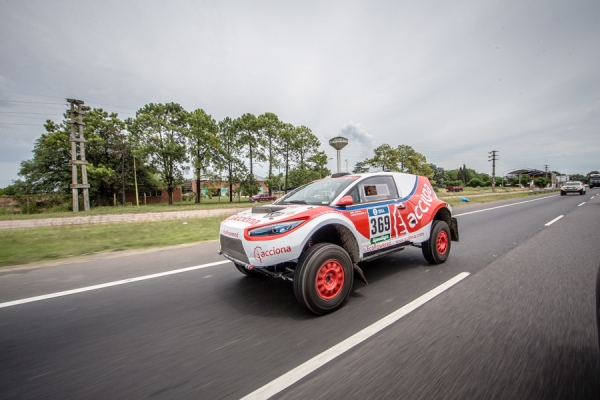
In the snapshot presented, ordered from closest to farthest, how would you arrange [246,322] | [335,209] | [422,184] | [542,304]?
[246,322] → [542,304] → [335,209] → [422,184]

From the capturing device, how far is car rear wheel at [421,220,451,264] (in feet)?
15.3

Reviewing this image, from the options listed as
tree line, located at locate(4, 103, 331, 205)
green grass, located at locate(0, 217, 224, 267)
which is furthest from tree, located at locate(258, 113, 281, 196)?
green grass, located at locate(0, 217, 224, 267)

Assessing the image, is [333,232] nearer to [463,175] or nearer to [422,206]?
[422,206]

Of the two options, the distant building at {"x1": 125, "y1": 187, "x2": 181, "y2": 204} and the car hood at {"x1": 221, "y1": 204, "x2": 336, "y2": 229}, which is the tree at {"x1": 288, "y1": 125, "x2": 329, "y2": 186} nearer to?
the distant building at {"x1": 125, "y1": 187, "x2": 181, "y2": 204}

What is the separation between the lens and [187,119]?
115ft

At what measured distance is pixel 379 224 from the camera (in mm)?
3814

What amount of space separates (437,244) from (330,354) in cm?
341

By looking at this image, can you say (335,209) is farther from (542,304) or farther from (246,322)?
(542,304)

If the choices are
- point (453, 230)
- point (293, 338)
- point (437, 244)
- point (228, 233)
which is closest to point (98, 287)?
point (228, 233)

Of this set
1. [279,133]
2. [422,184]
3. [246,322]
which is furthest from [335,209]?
[279,133]

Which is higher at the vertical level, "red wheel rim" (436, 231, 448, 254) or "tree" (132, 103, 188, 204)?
"tree" (132, 103, 188, 204)

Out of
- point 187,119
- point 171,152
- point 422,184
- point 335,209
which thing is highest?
point 187,119

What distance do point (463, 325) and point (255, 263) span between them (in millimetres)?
2197

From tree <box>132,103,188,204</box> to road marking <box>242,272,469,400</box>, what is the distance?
36.0m
